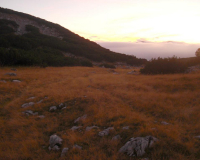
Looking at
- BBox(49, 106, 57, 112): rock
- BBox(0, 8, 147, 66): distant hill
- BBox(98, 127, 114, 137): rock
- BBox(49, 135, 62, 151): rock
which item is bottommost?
BBox(49, 135, 62, 151): rock

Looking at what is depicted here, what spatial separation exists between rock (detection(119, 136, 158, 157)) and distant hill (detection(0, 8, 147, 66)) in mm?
23384

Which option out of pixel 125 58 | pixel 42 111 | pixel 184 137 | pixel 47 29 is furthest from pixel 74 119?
pixel 47 29

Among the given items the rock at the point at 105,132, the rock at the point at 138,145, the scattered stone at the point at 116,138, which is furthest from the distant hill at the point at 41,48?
the rock at the point at 138,145

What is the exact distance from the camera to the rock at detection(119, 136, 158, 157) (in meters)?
4.16

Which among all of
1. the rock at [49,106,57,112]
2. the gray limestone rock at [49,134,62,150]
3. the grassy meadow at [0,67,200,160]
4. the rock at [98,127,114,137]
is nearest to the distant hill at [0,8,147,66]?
the grassy meadow at [0,67,200,160]

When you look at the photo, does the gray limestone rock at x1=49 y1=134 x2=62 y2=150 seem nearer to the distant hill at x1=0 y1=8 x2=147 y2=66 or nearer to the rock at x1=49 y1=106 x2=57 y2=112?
the rock at x1=49 y1=106 x2=57 y2=112

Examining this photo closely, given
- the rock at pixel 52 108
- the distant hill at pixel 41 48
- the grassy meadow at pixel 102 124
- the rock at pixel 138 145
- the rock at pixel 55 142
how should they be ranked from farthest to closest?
the distant hill at pixel 41 48
the rock at pixel 52 108
the rock at pixel 55 142
the grassy meadow at pixel 102 124
the rock at pixel 138 145

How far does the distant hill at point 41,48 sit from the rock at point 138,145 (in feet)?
76.7

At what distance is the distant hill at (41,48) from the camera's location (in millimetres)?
23812

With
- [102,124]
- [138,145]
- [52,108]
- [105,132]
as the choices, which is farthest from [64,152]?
[52,108]

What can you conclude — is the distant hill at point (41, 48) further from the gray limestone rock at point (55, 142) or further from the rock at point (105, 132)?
the rock at point (105, 132)

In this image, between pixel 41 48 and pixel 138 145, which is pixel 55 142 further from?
pixel 41 48

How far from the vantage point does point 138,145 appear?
4301 mm

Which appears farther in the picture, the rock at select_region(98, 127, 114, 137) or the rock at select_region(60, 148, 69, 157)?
the rock at select_region(98, 127, 114, 137)
